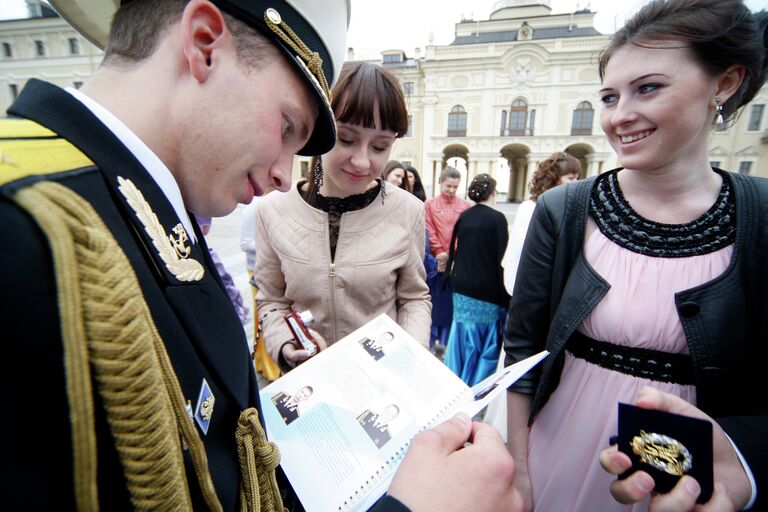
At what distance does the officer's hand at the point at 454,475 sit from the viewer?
2.14 ft

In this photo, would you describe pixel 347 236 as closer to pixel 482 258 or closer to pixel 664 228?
pixel 664 228

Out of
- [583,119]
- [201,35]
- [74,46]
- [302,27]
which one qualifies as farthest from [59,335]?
[74,46]

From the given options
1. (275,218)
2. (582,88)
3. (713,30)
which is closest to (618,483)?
(713,30)

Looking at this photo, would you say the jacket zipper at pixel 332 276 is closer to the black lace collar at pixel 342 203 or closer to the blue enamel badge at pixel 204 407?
the black lace collar at pixel 342 203

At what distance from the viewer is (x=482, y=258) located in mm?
3273

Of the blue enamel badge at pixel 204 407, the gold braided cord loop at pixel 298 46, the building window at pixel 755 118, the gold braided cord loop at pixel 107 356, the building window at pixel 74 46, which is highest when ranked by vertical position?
the building window at pixel 74 46

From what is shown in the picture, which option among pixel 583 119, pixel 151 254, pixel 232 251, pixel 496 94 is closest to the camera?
pixel 151 254

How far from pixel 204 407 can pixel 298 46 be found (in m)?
0.74

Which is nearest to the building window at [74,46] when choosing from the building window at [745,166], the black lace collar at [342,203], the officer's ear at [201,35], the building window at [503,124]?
the building window at [503,124]

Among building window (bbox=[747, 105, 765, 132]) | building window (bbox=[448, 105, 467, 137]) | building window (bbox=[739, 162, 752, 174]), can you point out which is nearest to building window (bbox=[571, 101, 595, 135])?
building window (bbox=[448, 105, 467, 137])

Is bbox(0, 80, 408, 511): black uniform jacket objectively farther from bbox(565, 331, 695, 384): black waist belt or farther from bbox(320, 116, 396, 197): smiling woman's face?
bbox(565, 331, 695, 384): black waist belt

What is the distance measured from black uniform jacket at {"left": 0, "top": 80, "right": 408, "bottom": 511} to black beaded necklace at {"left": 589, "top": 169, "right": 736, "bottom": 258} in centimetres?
124

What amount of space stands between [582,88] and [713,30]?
90.5ft

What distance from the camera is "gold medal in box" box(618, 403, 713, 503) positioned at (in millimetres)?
762
